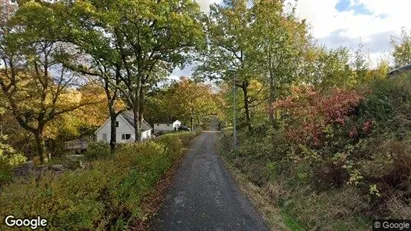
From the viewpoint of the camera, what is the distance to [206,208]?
8.80 m

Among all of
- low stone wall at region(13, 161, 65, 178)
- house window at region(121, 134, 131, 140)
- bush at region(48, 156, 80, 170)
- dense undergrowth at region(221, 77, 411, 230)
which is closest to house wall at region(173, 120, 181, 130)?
house window at region(121, 134, 131, 140)

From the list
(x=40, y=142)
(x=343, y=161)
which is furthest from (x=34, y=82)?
(x=343, y=161)

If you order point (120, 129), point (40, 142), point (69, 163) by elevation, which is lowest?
point (69, 163)

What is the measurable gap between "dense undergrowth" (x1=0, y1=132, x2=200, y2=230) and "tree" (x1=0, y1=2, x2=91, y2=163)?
10.1 m

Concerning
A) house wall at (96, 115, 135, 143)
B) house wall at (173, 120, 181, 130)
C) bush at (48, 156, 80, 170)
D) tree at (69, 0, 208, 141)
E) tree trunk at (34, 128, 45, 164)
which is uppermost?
tree at (69, 0, 208, 141)

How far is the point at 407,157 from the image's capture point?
6.72m

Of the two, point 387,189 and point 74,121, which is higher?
point 74,121

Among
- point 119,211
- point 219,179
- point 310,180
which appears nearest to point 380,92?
point 310,180

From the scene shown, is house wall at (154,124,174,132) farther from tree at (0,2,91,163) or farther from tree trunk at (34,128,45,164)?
tree trunk at (34,128,45,164)

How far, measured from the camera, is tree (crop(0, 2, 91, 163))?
16.2 meters

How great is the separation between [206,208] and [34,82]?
61.4ft

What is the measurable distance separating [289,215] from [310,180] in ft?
5.92

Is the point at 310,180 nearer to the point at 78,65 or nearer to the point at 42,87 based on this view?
the point at 78,65

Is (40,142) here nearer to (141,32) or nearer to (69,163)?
(69,163)
